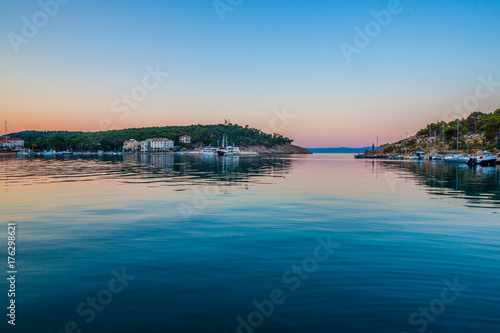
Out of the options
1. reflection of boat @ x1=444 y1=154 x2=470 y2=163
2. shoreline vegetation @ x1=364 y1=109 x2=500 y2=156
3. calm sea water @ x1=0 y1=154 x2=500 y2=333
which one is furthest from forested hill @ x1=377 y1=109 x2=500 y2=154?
calm sea water @ x1=0 y1=154 x2=500 y2=333

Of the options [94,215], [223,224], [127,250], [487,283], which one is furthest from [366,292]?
[94,215]

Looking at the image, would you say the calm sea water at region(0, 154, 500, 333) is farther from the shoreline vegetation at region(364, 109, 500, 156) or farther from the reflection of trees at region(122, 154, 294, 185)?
the shoreline vegetation at region(364, 109, 500, 156)

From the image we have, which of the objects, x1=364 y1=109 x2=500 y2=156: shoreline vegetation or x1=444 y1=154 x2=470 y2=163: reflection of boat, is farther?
x1=364 y1=109 x2=500 y2=156: shoreline vegetation

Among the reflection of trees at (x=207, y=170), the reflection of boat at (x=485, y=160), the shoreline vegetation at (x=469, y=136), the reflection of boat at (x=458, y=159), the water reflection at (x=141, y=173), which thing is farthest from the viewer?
the shoreline vegetation at (x=469, y=136)

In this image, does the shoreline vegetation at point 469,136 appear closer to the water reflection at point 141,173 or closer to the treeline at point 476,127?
the treeline at point 476,127

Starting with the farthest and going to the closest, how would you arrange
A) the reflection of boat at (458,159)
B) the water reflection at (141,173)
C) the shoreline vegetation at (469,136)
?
the shoreline vegetation at (469,136), the reflection of boat at (458,159), the water reflection at (141,173)

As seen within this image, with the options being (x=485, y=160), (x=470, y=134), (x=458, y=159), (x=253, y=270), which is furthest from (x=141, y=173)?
(x=470, y=134)

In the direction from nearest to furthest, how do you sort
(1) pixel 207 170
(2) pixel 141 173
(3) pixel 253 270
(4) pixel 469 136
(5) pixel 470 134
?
(3) pixel 253 270 → (2) pixel 141 173 → (1) pixel 207 170 → (4) pixel 469 136 → (5) pixel 470 134

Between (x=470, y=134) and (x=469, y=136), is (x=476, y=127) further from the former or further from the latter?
(x=469, y=136)

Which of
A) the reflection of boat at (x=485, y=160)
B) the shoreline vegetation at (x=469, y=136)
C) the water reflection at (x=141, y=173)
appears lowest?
the water reflection at (x=141, y=173)

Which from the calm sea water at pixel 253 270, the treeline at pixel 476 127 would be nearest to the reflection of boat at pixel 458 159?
the treeline at pixel 476 127

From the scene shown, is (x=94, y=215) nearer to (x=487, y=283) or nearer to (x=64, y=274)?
(x=64, y=274)

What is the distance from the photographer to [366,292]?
8.39 meters

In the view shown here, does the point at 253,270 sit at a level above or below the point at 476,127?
below
